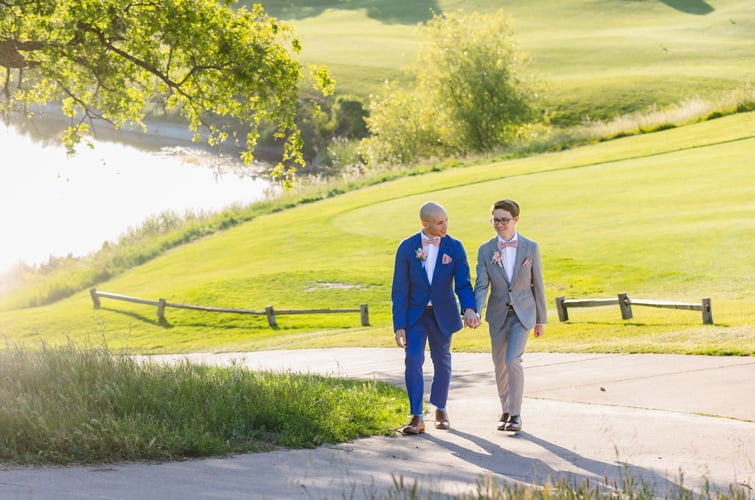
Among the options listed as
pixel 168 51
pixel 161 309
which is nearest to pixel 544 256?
pixel 161 309

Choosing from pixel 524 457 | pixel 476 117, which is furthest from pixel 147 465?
pixel 476 117

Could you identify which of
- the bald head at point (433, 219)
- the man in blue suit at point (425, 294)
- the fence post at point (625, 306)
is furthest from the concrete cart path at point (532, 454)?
the fence post at point (625, 306)

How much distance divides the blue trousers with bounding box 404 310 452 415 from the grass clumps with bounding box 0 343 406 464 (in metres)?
0.41

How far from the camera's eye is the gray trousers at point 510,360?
31.4 feet

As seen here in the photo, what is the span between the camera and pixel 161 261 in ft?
123

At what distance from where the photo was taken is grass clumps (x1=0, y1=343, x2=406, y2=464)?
8148 millimetres

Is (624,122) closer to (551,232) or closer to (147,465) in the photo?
(551,232)

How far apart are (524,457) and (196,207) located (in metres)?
44.2

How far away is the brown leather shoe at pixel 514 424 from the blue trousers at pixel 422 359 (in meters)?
0.68

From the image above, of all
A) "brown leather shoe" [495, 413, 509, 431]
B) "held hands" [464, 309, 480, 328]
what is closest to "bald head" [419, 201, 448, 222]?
"held hands" [464, 309, 480, 328]


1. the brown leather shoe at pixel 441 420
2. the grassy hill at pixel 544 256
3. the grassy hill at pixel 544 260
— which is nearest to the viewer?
the brown leather shoe at pixel 441 420

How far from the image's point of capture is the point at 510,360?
31.6ft

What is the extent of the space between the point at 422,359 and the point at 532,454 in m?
1.59

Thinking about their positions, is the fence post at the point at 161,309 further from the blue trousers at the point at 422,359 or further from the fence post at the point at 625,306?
the blue trousers at the point at 422,359
